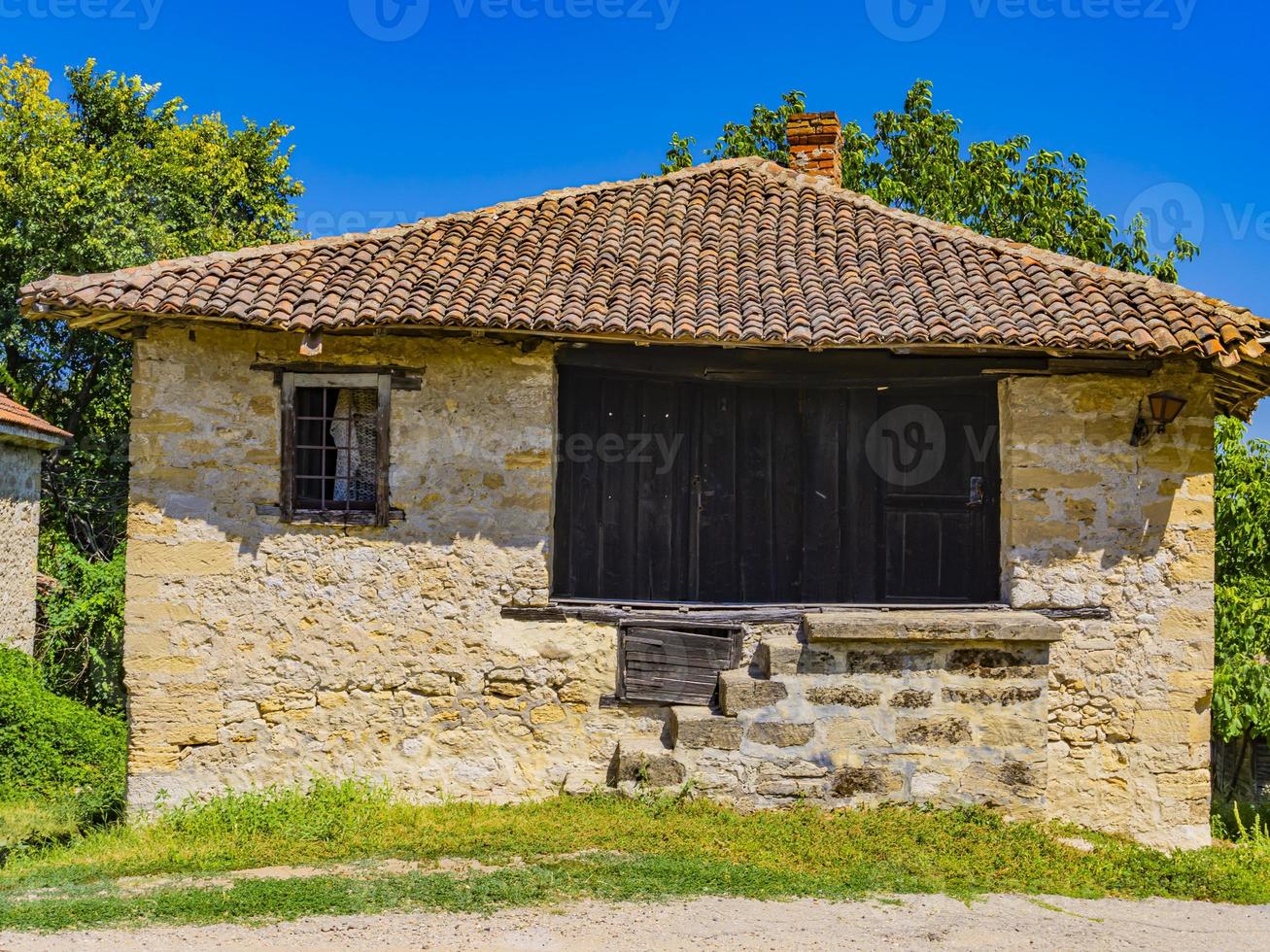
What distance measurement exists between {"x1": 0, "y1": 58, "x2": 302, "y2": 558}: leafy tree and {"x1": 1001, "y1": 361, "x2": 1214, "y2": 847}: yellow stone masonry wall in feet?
46.1

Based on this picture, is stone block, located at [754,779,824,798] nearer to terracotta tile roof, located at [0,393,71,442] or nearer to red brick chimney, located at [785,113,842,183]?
red brick chimney, located at [785,113,842,183]

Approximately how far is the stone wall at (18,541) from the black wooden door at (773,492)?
29.7ft

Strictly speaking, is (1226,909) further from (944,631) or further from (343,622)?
(343,622)

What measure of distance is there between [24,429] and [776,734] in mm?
10817

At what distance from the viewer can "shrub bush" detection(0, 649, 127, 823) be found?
10.5 meters

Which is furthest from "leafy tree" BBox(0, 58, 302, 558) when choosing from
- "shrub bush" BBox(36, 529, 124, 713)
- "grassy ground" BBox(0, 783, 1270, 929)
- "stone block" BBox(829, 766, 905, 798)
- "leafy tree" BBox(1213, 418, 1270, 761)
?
"leafy tree" BBox(1213, 418, 1270, 761)

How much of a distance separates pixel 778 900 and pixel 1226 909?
261 centimetres

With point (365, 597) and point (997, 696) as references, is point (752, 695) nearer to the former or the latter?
point (997, 696)

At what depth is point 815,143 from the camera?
11383mm

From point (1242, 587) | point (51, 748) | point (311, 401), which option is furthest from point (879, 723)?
point (1242, 587)

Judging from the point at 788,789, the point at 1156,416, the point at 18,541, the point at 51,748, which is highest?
the point at 1156,416

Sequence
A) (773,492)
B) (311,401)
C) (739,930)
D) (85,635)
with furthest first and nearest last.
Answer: (85,635), (773,492), (311,401), (739,930)

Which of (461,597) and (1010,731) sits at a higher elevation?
(461,597)

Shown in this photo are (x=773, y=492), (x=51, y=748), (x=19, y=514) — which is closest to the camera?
(x=773, y=492)
